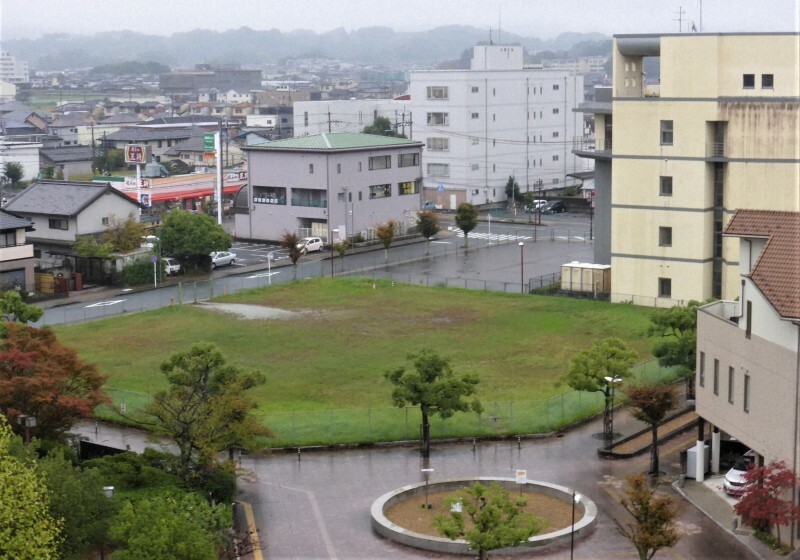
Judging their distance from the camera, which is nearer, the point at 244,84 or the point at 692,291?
the point at 692,291

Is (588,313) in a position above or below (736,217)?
below

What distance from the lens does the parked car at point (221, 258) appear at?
146 feet

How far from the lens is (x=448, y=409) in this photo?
72.8ft

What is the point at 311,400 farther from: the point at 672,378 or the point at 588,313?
the point at 588,313

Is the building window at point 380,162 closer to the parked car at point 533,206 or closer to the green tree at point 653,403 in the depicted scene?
the parked car at point 533,206

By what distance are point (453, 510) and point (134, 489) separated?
5.30 m

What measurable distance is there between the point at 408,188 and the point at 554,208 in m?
9.92

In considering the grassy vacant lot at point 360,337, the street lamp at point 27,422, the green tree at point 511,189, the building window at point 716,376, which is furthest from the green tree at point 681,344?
the green tree at point 511,189

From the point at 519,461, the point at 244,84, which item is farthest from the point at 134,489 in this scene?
the point at 244,84

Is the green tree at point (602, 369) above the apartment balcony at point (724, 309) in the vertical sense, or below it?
below

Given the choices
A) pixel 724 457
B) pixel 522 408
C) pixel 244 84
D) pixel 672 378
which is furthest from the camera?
pixel 244 84

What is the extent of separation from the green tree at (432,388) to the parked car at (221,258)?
75.1 feet

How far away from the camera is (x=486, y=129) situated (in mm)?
63219

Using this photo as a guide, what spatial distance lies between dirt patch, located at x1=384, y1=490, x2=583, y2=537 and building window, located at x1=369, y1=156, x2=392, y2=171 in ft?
106
